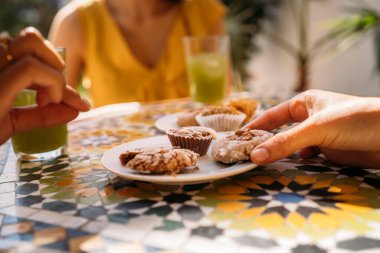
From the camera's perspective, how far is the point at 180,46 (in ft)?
8.66

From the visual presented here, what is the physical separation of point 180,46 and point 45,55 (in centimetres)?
180

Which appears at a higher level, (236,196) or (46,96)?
(46,96)

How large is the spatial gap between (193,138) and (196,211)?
0.28 m

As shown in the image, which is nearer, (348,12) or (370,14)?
(370,14)

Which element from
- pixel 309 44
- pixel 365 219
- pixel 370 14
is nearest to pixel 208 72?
pixel 365 219

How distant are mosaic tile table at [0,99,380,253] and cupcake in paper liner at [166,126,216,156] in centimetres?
14

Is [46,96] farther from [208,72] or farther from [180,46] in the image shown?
[180,46]

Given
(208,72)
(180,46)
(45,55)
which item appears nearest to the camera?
(45,55)

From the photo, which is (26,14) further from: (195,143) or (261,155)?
(261,155)

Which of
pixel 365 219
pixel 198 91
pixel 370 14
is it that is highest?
pixel 370 14

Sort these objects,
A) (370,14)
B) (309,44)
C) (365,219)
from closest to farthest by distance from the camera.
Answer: (365,219)
(370,14)
(309,44)

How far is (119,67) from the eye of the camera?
2.52 metres

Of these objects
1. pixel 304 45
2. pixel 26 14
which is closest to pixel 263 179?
pixel 304 45

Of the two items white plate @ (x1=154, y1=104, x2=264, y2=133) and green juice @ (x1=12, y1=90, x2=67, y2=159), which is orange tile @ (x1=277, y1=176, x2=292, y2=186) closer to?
white plate @ (x1=154, y1=104, x2=264, y2=133)
